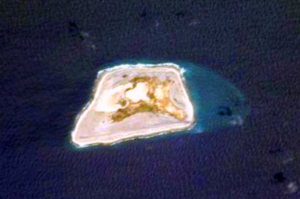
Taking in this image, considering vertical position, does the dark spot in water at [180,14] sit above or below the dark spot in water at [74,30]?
above

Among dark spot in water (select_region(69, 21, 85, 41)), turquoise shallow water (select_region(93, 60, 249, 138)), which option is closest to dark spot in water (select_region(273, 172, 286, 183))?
turquoise shallow water (select_region(93, 60, 249, 138))

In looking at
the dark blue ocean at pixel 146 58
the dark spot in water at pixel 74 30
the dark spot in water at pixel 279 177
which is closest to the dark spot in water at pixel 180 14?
the dark blue ocean at pixel 146 58

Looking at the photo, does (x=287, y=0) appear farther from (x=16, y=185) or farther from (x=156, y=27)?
(x=16, y=185)

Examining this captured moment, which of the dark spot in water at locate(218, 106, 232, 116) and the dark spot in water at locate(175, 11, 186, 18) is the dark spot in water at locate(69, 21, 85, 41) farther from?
the dark spot in water at locate(218, 106, 232, 116)

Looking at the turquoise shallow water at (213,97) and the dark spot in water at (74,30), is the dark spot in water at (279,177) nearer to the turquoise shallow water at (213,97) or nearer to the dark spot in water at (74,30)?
the turquoise shallow water at (213,97)

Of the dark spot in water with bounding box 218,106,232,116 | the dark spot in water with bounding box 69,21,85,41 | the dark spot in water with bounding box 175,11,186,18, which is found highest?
the dark spot in water with bounding box 175,11,186,18

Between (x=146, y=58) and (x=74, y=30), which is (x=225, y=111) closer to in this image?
(x=146, y=58)
